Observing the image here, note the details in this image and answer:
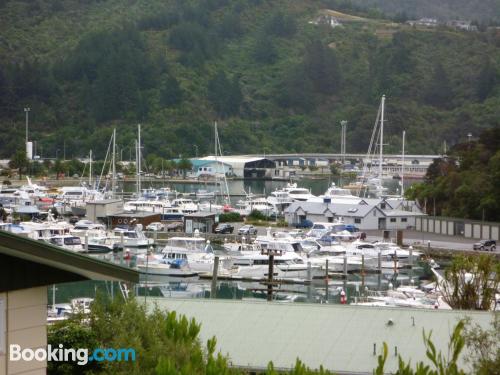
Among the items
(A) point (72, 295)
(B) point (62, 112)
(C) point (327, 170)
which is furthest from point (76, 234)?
(B) point (62, 112)

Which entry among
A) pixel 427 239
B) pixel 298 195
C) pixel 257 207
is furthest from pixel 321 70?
pixel 427 239

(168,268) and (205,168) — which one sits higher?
(205,168)

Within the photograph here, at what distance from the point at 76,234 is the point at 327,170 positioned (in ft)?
156

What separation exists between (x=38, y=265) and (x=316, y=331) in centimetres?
582

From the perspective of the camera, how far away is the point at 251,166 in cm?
6962

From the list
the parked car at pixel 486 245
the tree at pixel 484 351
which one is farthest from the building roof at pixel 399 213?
the tree at pixel 484 351

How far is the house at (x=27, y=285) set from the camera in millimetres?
5363

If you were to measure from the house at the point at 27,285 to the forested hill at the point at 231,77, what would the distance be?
66015mm

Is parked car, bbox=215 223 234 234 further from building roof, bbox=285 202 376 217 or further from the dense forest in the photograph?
the dense forest

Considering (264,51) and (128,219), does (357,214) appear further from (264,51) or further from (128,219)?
(264,51)

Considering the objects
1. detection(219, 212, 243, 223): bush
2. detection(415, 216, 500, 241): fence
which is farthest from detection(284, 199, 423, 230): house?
detection(219, 212, 243, 223): bush

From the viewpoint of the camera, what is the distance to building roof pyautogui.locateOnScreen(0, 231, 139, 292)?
5316 millimetres

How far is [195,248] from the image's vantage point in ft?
95.5

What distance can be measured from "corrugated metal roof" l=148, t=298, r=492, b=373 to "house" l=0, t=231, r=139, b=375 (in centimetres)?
497
